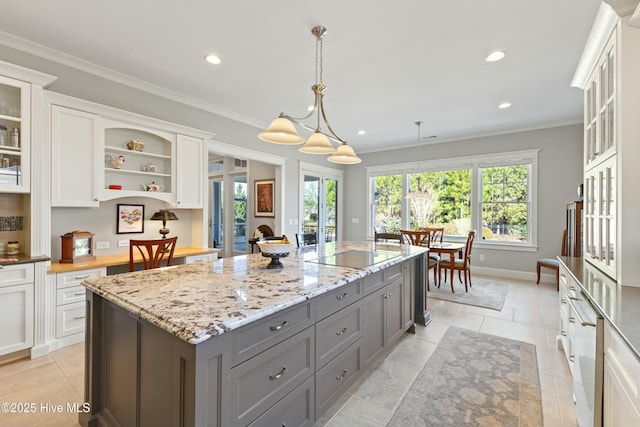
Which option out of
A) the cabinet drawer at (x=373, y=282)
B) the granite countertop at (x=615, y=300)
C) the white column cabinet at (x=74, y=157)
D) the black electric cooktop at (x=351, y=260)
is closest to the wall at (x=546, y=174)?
the granite countertop at (x=615, y=300)

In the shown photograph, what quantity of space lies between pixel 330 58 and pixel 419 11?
0.97 metres

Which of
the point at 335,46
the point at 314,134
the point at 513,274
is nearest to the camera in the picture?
the point at 314,134

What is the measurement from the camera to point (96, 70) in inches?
125

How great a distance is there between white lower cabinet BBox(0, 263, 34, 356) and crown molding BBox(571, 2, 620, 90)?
15.3 feet

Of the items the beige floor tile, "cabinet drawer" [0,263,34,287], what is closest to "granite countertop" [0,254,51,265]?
"cabinet drawer" [0,263,34,287]

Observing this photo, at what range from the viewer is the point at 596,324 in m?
1.40

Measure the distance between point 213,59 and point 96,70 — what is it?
1.38 meters

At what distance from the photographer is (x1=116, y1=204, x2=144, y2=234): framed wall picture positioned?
3.55 m

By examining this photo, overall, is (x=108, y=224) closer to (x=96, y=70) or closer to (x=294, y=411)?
(x=96, y=70)

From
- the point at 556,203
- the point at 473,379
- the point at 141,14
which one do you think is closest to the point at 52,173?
the point at 141,14

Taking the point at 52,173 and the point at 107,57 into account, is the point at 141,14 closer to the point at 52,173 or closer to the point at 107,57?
the point at 107,57

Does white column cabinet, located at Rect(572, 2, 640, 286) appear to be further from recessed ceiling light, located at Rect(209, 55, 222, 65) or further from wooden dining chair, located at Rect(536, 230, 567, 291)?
recessed ceiling light, located at Rect(209, 55, 222, 65)

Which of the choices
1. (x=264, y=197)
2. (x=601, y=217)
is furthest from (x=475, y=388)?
(x=264, y=197)

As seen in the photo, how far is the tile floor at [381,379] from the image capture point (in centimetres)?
183
